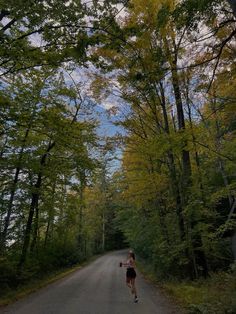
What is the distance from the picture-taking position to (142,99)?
14.3 meters

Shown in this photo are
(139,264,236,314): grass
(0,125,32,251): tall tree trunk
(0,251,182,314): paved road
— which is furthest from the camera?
(0,125,32,251): tall tree trunk

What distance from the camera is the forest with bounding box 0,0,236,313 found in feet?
26.9

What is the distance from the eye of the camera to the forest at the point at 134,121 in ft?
26.9

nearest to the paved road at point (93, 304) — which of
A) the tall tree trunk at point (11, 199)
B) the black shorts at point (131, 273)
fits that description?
the black shorts at point (131, 273)

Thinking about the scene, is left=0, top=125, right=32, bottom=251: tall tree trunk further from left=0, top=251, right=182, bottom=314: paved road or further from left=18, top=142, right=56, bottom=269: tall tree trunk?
left=0, top=251, right=182, bottom=314: paved road

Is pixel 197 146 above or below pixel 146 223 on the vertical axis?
above

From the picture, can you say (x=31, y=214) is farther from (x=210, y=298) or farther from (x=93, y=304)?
(x=210, y=298)

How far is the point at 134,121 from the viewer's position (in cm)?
1600

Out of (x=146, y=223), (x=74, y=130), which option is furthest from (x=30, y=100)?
(x=146, y=223)

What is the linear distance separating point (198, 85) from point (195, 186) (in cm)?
483

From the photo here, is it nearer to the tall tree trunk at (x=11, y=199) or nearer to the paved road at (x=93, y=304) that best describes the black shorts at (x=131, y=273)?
the paved road at (x=93, y=304)

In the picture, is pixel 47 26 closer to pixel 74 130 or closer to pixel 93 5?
pixel 93 5

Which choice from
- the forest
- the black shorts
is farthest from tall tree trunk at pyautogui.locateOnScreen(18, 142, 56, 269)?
the black shorts

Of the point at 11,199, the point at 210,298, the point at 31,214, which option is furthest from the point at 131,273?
the point at 31,214
